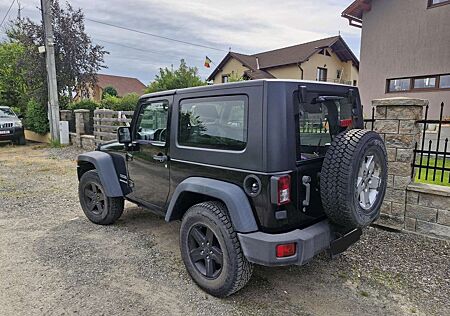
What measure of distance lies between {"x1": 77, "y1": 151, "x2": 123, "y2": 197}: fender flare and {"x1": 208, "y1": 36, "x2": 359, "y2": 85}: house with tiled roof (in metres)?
20.5

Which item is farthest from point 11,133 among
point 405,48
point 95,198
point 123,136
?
point 405,48

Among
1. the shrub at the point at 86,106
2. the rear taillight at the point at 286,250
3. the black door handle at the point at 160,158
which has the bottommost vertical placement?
the rear taillight at the point at 286,250

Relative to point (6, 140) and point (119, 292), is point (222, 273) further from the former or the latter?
point (6, 140)

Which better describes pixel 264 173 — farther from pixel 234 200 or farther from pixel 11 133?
pixel 11 133

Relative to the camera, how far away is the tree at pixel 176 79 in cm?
2245

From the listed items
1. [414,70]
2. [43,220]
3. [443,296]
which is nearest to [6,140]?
[43,220]

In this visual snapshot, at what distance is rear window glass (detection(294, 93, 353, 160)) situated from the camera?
2434 millimetres

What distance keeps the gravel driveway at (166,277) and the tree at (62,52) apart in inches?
425

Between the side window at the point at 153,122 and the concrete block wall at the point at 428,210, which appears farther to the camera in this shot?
the concrete block wall at the point at 428,210

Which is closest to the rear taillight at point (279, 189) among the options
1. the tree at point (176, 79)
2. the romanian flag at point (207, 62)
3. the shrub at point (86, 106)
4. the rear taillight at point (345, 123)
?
the rear taillight at point (345, 123)

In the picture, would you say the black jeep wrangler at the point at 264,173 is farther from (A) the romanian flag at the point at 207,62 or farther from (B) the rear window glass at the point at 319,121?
(A) the romanian flag at the point at 207,62

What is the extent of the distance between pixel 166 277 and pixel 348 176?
1.91 m

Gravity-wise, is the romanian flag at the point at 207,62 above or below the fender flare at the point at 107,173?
above

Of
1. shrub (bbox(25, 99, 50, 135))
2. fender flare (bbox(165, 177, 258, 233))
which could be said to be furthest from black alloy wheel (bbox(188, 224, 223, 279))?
shrub (bbox(25, 99, 50, 135))
